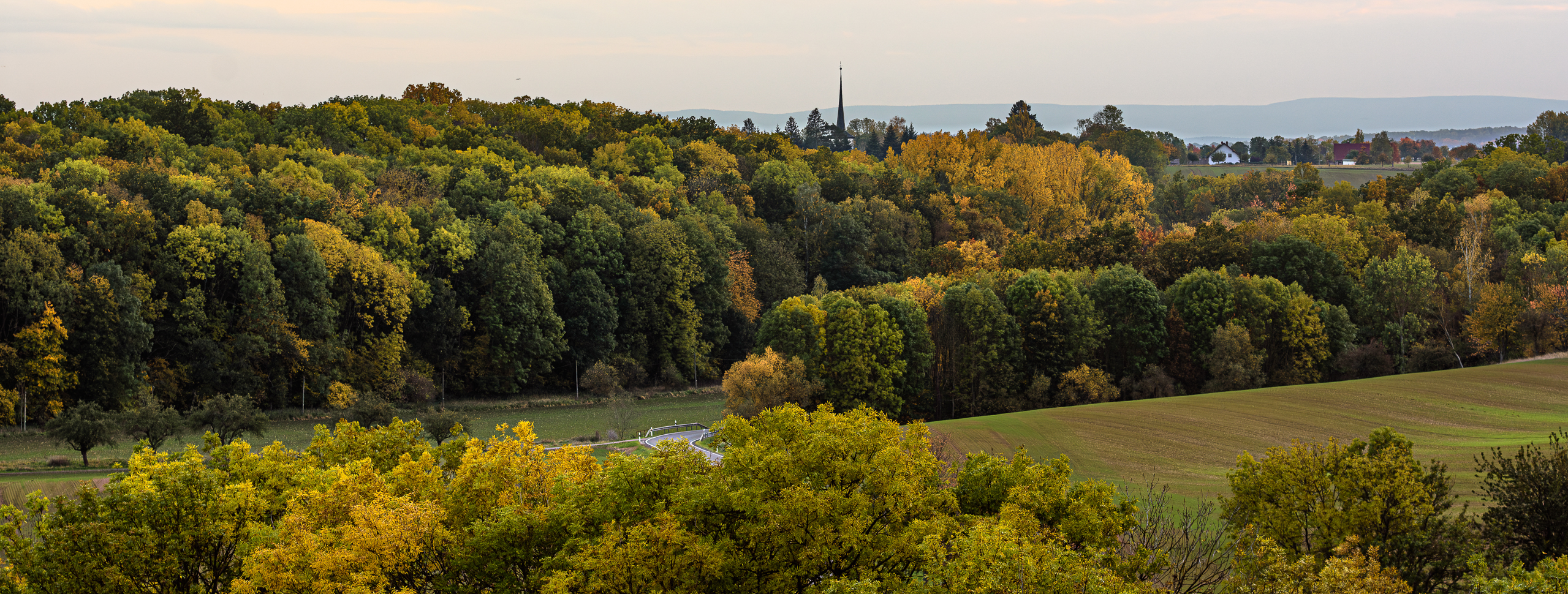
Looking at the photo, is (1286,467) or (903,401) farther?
(903,401)

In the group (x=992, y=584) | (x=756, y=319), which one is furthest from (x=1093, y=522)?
(x=756, y=319)

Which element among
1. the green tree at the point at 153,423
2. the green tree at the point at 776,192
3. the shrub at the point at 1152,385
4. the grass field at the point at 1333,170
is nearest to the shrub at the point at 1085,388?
the shrub at the point at 1152,385

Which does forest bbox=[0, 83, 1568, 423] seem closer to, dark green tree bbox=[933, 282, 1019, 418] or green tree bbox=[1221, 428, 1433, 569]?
dark green tree bbox=[933, 282, 1019, 418]

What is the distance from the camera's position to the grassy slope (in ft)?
134

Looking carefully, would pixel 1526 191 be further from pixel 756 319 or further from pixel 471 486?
pixel 471 486

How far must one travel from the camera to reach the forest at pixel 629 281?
59125 millimetres

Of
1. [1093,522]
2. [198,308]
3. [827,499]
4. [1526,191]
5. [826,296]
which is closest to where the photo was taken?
[827,499]

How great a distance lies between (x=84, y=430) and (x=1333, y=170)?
160224mm

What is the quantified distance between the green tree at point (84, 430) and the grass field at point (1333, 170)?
442ft

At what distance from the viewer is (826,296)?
2515 inches

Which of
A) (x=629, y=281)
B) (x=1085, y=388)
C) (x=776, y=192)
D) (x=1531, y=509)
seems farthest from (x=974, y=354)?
(x=776, y=192)

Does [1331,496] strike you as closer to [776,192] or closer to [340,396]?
[340,396]

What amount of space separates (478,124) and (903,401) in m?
59.2

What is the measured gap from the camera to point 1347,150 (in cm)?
19612
